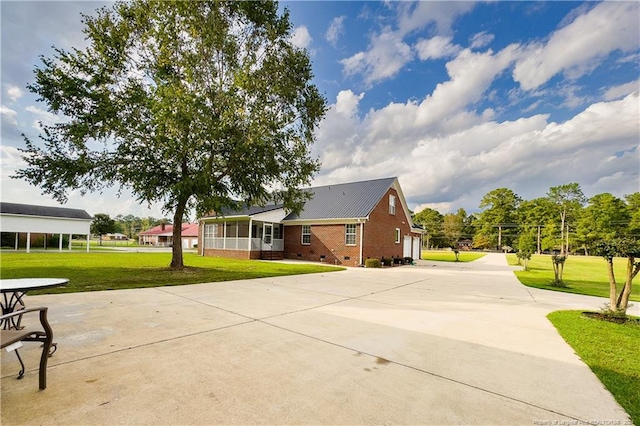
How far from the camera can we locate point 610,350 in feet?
14.5

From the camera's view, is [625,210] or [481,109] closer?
[481,109]

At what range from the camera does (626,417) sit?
263cm

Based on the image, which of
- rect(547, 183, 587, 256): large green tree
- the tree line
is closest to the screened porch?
the tree line

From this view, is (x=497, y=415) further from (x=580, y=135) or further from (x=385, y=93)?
(x=580, y=135)

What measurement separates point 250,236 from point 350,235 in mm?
7592

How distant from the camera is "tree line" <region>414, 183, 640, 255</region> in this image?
174 feet

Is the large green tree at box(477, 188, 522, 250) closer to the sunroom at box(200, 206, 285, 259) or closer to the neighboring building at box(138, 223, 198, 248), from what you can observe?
the sunroom at box(200, 206, 285, 259)

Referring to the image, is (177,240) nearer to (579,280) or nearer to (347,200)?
(347,200)

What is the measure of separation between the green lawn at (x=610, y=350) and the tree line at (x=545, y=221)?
46.6 meters

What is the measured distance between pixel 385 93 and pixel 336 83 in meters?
3.73

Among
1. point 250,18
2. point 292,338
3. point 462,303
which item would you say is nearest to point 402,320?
point 292,338

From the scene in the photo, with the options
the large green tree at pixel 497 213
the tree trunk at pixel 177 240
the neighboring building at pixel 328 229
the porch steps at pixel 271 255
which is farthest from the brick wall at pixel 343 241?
the large green tree at pixel 497 213

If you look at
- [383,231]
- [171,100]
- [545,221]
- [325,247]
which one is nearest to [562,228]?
[545,221]

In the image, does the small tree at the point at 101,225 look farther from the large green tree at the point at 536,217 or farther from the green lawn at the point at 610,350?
the large green tree at the point at 536,217
